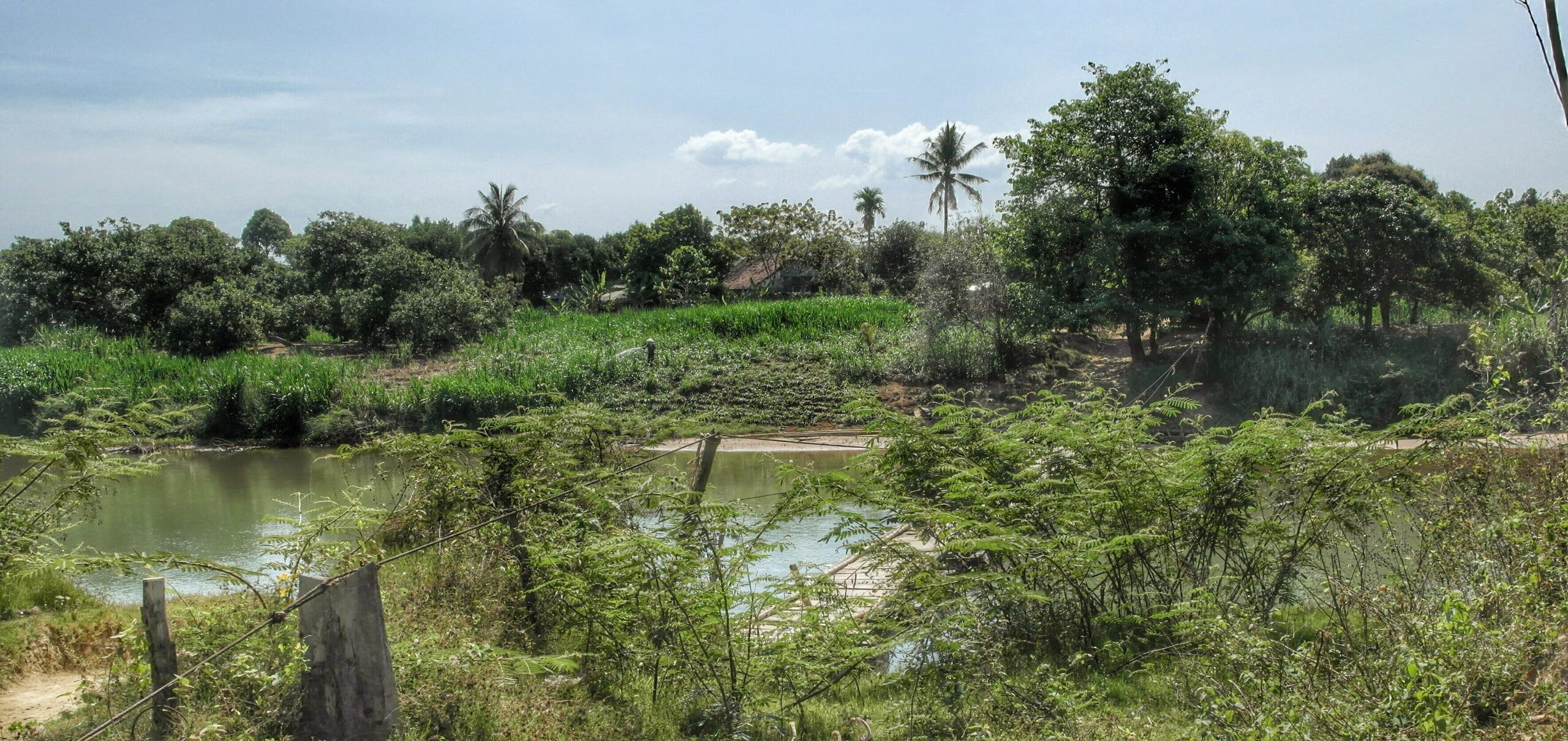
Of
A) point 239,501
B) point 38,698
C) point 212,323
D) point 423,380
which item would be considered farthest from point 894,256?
point 38,698

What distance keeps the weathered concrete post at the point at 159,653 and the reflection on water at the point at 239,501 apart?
2.21 m

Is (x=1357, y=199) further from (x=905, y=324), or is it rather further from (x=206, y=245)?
(x=206, y=245)

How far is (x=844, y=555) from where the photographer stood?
8.62 m

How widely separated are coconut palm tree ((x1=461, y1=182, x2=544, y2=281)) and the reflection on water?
23533 mm

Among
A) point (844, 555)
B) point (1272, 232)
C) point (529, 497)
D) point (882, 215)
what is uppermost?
point (882, 215)

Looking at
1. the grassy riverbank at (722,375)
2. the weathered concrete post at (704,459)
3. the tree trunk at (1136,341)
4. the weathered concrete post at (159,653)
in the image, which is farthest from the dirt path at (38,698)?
the tree trunk at (1136,341)

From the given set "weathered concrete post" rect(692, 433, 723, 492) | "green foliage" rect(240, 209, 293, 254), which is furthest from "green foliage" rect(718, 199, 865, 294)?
"green foliage" rect(240, 209, 293, 254)

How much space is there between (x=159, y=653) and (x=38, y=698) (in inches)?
81.0

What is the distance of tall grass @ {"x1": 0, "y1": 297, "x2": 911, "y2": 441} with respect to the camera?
2109 cm

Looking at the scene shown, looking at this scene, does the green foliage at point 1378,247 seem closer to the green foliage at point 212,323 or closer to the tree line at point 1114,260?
the tree line at point 1114,260

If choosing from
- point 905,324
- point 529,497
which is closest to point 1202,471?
point 529,497

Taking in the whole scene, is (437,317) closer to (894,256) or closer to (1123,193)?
(894,256)

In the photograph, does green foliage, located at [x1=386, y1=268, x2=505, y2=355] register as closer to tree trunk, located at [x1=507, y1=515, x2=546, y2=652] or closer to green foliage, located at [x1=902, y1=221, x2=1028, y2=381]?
green foliage, located at [x1=902, y1=221, x2=1028, y2=381]

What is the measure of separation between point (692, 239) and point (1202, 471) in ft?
116
